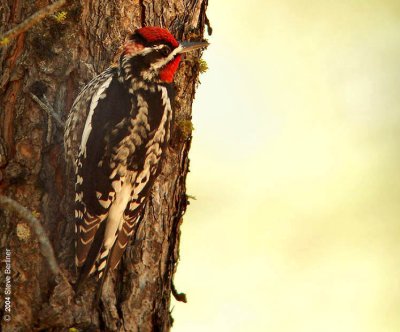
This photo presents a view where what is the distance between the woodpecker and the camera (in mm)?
4258

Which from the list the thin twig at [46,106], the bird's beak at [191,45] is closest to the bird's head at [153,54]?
the bird's beak at [191,45]

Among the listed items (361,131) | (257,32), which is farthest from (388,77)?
(257,32)

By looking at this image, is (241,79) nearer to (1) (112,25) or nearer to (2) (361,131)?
(2) (361,131)

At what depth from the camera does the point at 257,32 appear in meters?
8.84

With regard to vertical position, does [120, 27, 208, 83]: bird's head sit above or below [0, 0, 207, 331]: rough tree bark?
above

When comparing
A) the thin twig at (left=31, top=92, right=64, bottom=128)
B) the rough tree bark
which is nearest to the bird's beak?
the rough tree bark

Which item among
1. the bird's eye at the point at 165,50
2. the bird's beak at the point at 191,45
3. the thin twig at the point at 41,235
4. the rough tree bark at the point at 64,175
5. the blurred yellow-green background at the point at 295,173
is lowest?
the thin twig at the point at 41,235

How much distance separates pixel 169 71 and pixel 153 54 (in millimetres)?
131

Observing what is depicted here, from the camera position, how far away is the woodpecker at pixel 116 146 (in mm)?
4258

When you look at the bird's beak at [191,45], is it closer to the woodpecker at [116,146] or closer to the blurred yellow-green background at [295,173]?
the woodpecker at [116,146]

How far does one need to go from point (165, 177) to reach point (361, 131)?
4589mm

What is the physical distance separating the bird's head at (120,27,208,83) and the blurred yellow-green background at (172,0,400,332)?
3243 millimetres

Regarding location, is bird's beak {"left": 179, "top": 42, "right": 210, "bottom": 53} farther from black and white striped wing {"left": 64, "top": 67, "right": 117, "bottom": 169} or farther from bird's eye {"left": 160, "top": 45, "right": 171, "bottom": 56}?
black and white striped wing {"left": 64, "top": 67, "right": 117, "bottom": 169}

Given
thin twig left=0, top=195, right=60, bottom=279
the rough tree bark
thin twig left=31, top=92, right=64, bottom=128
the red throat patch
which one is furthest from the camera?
the red throat patch
